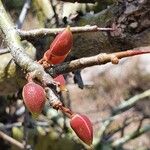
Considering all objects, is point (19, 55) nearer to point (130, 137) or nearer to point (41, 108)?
point (41, 108)

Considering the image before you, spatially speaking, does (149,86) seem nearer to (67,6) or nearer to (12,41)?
(67,6)

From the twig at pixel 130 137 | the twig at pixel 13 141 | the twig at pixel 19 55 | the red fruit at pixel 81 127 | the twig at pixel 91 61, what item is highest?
the twig at pixel 19 55

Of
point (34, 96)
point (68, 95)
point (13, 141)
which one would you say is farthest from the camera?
point (68, 95)

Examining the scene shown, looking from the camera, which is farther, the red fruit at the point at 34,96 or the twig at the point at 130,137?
the twig at the point at 130,137

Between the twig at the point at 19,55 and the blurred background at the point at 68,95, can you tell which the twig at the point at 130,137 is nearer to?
the blurred background at the point at 68,95

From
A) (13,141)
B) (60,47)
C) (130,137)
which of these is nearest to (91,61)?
(60,47)

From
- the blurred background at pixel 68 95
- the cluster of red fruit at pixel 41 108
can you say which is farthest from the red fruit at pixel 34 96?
the blurred background at pixel 68 95

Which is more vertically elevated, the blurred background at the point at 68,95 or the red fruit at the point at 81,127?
the red fruit at the point at 81,127

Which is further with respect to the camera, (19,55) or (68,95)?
(68,95)
